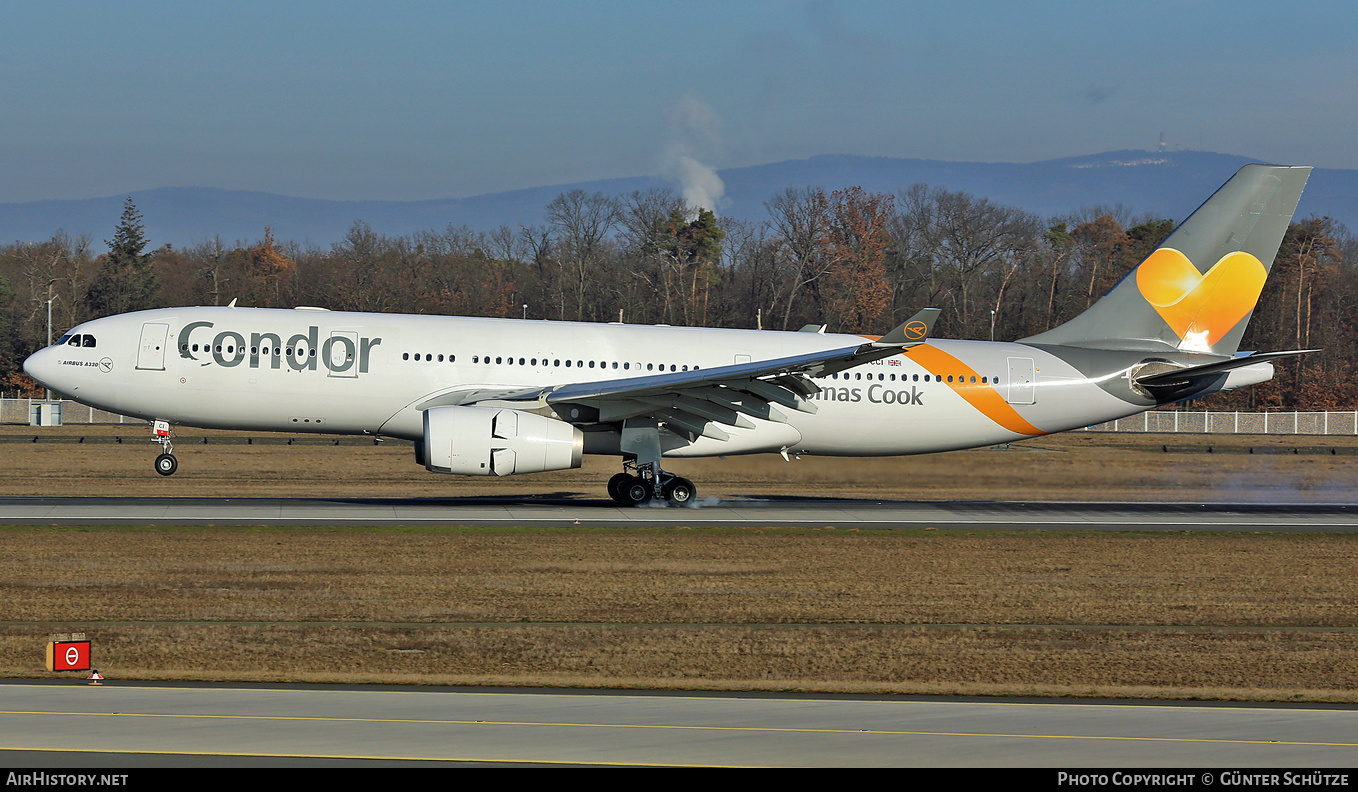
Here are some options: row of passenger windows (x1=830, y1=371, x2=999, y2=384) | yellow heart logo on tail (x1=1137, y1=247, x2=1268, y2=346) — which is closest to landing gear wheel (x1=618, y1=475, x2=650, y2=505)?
row of passenger windows (x1=830, y1=371, x2=999, y2=384)

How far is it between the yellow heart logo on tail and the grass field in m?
7.44

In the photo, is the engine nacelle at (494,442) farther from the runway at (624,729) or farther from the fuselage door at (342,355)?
the runway at (624,729)

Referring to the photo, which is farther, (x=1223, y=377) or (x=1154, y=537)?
(x=1223, y=377)

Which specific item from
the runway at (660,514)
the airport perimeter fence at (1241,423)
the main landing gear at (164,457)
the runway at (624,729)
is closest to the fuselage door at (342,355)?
the runway at (660,514)

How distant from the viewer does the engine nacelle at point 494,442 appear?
23219 mm

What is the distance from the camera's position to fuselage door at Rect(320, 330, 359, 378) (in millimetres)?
24984

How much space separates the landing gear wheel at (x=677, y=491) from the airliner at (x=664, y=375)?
0.03 m

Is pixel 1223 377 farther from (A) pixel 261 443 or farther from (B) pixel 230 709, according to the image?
(A) pixel 261 443

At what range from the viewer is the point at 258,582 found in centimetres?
1555

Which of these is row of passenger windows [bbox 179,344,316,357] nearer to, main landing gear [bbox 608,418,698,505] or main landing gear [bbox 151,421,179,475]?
main landing gear [bbox 151,421,179,475]

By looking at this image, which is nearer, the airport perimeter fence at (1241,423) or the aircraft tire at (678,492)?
the aircraft tire at (678,492)

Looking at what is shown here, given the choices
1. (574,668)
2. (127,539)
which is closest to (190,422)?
(127,539)

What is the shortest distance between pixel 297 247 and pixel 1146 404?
4161 inches

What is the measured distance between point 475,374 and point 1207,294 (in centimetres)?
1695
